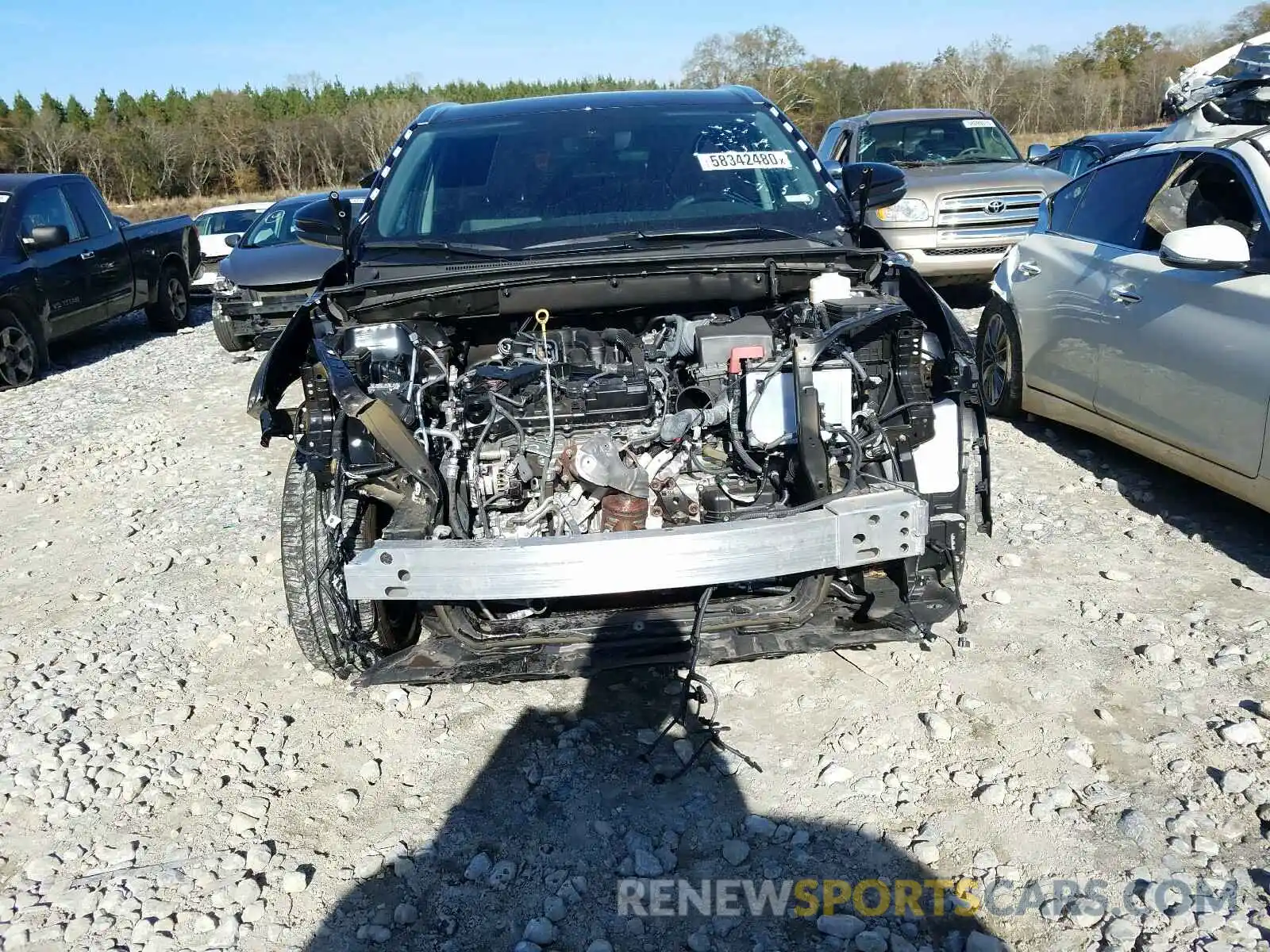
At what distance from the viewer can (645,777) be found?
2840mm

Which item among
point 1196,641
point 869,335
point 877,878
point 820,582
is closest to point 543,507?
point 820,582

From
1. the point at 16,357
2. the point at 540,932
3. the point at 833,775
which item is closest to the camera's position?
the point at 540,932

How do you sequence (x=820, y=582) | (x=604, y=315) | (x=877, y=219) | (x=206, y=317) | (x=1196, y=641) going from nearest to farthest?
(x=820, y=582)
(x=1196, y=641)
(x=604, y=315)
(x=877, y=219)
(x=206, y=317)

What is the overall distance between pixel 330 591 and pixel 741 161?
7.95ft

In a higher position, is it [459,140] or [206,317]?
[459,140]

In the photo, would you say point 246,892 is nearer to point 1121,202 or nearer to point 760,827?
point 760,827

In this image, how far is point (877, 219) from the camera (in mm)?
8797

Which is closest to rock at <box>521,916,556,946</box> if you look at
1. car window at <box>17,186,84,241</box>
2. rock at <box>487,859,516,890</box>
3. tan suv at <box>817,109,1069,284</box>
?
rock at <box>487,859,516,890</box>

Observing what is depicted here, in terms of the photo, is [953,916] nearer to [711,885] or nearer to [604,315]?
[711,885]

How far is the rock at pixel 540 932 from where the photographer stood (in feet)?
7.41

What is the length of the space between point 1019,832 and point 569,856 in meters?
1.15

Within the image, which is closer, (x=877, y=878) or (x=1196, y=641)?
(x=877, y=878)

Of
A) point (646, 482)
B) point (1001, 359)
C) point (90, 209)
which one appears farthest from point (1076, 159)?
point (90, 209)

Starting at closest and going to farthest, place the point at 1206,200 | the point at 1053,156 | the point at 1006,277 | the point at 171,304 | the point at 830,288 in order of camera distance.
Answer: the point at 830,288
the point at 1206,200
the point at 1006,277
the point at 1053,156
the point at 171,304
